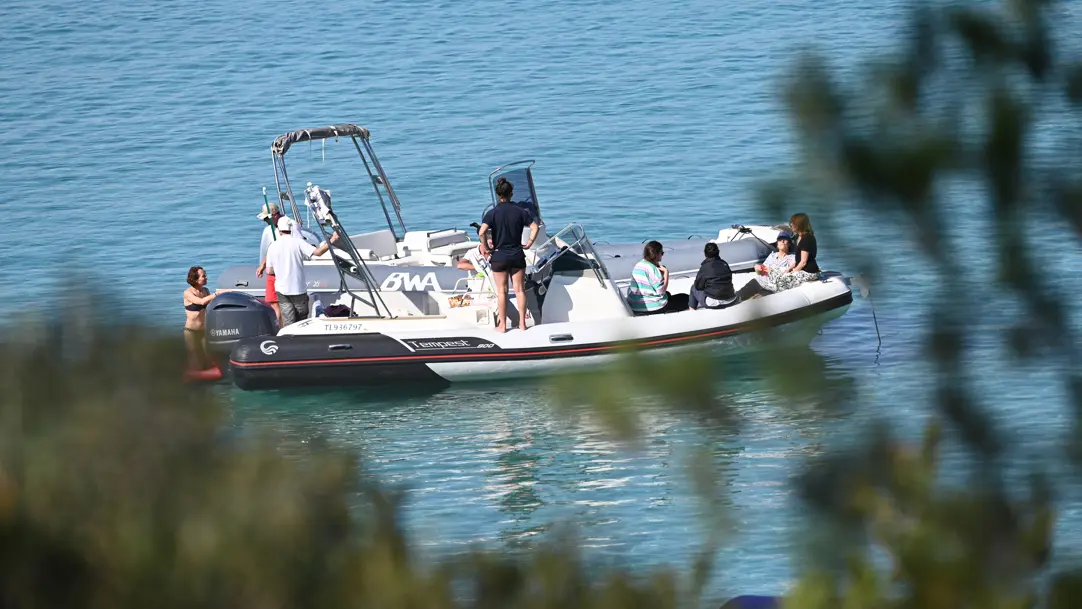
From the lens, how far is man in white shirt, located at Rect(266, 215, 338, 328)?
37.5ft

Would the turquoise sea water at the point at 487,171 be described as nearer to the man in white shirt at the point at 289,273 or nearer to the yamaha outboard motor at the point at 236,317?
the yamaha outboard motor at the point at 236,317

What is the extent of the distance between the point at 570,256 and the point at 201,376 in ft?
29.9

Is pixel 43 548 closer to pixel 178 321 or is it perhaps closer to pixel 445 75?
pixel 178 321

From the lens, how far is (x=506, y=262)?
10.9 m

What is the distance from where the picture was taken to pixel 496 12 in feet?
120

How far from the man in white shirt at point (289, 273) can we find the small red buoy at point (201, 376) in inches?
363

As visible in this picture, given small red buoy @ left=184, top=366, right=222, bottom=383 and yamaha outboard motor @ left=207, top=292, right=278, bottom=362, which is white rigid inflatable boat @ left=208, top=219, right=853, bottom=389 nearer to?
yamaha outboard motor @ left=207, top=292, right=278, bottom=362

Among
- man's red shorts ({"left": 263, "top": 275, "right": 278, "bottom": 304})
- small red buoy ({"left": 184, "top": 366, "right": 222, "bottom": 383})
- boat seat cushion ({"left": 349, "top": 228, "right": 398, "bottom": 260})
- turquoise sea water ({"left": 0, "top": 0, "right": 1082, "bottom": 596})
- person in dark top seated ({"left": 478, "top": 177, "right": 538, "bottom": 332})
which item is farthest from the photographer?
boat seat cushion ({"left": 349, "top": 228, "right": 398, "bottom": 260})

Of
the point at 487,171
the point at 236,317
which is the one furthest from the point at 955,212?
the point at 487,171

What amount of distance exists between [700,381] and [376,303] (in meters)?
9.96

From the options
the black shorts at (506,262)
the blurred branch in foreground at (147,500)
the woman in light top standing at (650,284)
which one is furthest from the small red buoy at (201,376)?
the woman in light top standing at (650,284)

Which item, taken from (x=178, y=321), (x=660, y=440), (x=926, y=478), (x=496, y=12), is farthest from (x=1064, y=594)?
(x=496, y=12)

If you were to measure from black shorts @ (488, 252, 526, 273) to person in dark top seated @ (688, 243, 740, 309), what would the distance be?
1522 mm

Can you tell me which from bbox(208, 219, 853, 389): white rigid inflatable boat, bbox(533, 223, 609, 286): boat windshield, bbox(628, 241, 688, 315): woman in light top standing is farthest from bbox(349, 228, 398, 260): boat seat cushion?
bbox(628, 241, 688, 315): woman in light top standing
